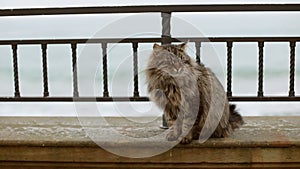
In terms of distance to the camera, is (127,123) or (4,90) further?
(4,90)

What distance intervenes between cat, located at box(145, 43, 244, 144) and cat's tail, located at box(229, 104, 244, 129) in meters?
0.17

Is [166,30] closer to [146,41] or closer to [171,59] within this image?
[146,41]

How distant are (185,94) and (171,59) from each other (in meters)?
0.23

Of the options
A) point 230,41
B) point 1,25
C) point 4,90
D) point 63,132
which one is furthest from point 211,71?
point 4,90

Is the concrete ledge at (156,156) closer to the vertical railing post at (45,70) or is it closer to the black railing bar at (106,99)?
the black railing bar at (106,99)

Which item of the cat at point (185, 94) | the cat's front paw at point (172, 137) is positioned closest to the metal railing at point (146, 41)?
the cat at point (185, 94)

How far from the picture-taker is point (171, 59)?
2172 mm

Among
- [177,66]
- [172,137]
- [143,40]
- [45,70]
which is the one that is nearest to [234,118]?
[172,137]

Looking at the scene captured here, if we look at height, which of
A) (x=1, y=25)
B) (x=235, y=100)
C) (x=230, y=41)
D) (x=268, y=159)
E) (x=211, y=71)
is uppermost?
(x=1, y=25)

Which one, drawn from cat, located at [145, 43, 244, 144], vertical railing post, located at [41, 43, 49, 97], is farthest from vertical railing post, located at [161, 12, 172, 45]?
vertical railing post, located at [41, 43, 49, 97]

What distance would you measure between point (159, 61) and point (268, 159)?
2.77 ft

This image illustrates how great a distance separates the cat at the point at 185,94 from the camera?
87.0 inches

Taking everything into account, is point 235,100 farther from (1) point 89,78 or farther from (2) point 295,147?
(1) point 89,78

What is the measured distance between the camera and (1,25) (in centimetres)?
410
